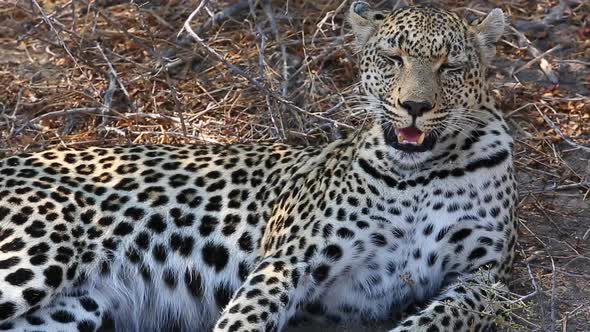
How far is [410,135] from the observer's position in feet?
20.9

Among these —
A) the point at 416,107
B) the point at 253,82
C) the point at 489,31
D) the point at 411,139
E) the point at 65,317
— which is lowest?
the point at 65,317

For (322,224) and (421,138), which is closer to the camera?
(421,138)

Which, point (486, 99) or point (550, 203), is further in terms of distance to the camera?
point (550, 203)

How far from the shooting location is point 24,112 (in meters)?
9.31

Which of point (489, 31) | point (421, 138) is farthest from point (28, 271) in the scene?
point (489, 31)

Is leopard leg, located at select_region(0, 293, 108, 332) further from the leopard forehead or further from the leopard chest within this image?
the leopard forehead

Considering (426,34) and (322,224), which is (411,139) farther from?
(322,224)

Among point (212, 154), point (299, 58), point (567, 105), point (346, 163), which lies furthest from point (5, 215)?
point (567, 105)

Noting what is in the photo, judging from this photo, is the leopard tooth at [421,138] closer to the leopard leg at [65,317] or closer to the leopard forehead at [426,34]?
the leopard forehead at [426,34]

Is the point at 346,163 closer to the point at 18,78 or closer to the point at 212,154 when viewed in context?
the point at 212,154

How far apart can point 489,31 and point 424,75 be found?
655mm

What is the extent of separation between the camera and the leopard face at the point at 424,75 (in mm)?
6277

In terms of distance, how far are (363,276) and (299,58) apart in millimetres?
3363

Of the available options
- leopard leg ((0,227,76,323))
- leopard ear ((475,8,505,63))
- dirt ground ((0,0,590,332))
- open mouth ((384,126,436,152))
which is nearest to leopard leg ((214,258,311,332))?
open mouth ((384,126,436,152))
